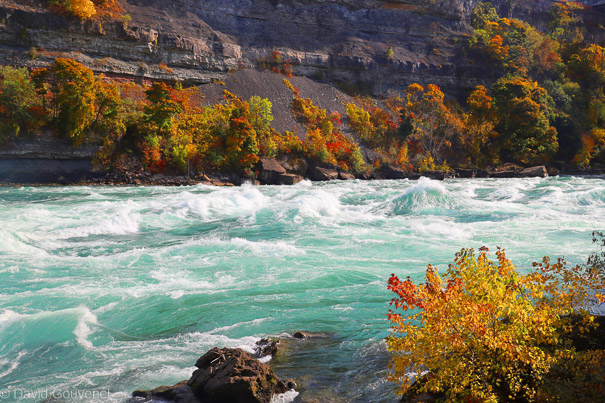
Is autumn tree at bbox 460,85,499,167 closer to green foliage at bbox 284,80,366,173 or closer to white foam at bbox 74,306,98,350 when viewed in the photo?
green foliage at bbox 284,80,366,173

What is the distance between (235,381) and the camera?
187 inches

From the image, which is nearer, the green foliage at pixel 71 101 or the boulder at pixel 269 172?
the green foliage at pixel 71 101

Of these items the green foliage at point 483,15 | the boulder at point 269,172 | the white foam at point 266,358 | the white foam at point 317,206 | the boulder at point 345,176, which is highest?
the green foliage at point 483,15

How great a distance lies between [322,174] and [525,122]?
26190 mm

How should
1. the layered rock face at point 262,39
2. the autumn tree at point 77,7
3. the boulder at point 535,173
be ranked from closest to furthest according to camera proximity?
the layered rock face at point 262,39, the autumn tree at point 77,7, the boulder at point 535,173

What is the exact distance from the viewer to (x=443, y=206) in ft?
68.5

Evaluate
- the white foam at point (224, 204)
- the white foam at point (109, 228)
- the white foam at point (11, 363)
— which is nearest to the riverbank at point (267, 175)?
the white foam at point (224, 204)

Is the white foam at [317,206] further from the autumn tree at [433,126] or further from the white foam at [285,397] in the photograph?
the autumn tree at [433,126]

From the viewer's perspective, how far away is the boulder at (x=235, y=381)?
472 cm

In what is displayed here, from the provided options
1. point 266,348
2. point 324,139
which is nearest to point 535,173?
point 324,139

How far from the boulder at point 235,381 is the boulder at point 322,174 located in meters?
37.0

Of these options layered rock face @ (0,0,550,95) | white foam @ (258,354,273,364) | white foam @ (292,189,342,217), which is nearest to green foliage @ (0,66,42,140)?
layered rock face @ (0,0,550,95)

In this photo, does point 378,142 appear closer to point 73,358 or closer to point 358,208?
point 358,208

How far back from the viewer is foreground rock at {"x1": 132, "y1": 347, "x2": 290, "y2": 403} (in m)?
4.72
